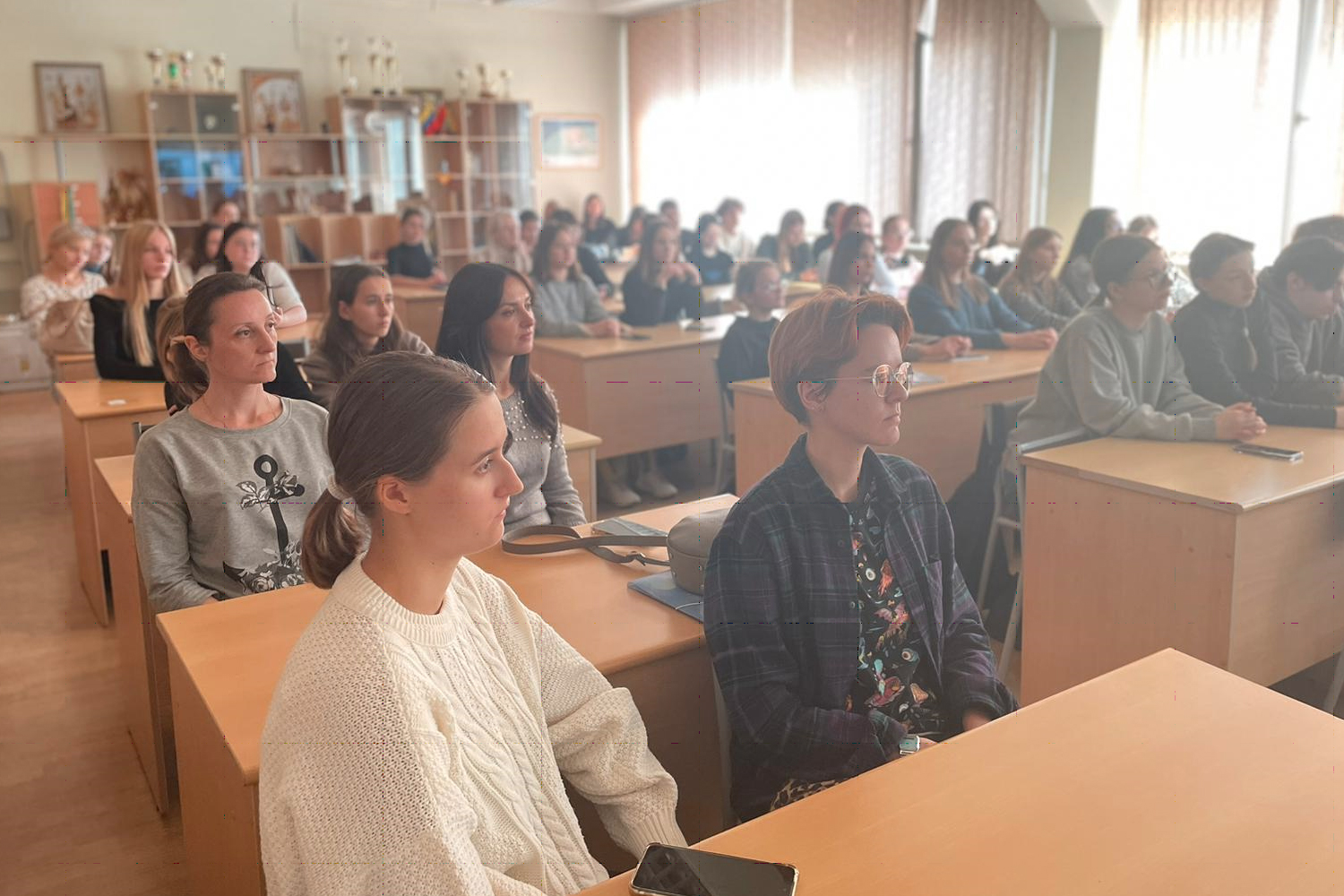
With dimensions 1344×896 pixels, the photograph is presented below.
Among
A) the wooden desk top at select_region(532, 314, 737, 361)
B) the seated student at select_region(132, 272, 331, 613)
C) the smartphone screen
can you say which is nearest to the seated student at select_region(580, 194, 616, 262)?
the wooden desk top at select_region(532, 314, 737, 361)

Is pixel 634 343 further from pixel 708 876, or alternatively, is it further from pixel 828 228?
pixel 828 228

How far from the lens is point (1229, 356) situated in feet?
10.5

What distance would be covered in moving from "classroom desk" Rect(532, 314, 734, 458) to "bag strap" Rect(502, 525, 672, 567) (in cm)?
244

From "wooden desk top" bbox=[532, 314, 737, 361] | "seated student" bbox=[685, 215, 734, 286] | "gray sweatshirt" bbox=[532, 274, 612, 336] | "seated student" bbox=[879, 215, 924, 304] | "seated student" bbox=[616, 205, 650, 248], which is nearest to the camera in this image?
"wooden desk top" bbox=[532, 314, 737, 361]

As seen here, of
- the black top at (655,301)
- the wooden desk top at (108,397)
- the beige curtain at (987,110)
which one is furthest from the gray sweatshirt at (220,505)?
the beige curtain at (987,110)

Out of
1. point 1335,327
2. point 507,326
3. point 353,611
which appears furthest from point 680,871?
point 1335,327

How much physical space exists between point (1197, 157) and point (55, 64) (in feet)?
26.7

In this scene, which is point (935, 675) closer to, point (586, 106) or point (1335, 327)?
point (1335, 327)

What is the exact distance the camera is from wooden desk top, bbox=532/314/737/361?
4699mm

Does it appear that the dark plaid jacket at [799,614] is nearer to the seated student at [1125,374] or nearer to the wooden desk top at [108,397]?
the seated student at [1125,374]

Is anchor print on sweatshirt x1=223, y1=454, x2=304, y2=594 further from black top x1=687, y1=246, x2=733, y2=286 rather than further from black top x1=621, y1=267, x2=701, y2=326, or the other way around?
black top x1=687, y1=246, x2=733, y2=286

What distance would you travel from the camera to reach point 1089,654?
2711mm

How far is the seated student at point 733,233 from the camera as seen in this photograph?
9.07m

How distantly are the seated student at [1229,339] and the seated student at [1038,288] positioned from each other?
165 cm
